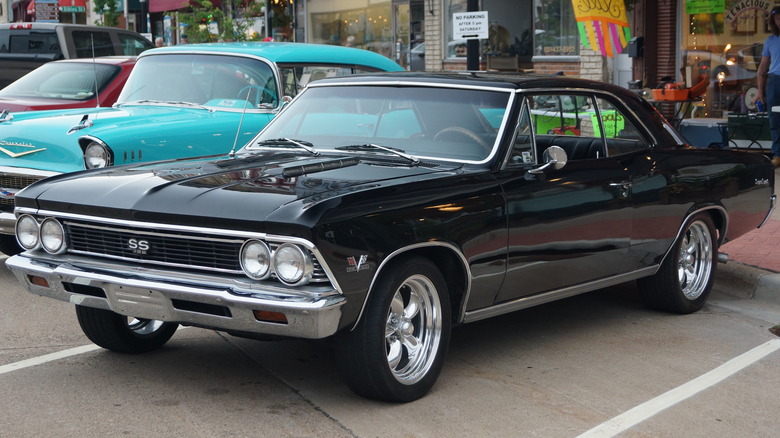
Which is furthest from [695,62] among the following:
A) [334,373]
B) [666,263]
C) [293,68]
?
[334,373]

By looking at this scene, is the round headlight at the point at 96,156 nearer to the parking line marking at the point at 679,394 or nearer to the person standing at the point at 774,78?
the parking line marking at the point at 679,394

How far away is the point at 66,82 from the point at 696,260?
7.17 m

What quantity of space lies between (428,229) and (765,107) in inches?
381

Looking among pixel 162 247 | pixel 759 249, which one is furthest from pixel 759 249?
pixel 162 247

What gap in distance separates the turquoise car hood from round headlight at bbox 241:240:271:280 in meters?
3.07

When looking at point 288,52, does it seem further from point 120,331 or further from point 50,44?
point 50,44

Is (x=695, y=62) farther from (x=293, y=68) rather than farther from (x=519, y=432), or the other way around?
(x=519, y=432)

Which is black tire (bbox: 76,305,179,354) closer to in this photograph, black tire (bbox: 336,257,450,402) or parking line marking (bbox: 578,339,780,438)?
black tire (bbox: 336,257,450,402)

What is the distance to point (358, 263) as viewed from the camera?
4.58 meters

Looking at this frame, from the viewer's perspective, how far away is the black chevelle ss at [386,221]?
459 cm

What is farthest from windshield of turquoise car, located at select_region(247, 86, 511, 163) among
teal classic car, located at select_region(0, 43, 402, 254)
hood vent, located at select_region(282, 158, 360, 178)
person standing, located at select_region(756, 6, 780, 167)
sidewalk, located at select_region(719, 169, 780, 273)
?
person standing, located at select_region(756, 6, 780, 167)

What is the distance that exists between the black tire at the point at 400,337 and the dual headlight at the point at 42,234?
1.51m

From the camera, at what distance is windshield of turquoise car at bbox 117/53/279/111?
8844 mm

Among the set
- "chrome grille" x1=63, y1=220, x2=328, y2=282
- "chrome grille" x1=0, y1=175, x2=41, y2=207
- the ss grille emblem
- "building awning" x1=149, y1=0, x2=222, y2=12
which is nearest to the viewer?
"chrome grille" x1=63, y1=220, x2=328, y2=282
